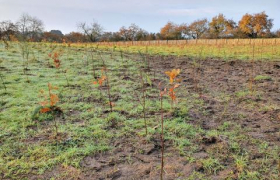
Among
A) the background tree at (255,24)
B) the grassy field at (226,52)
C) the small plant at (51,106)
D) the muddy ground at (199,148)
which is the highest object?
the background tree at (255,24)

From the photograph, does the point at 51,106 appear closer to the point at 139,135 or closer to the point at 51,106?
the point at 51,106

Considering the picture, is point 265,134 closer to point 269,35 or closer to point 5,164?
point 5,164

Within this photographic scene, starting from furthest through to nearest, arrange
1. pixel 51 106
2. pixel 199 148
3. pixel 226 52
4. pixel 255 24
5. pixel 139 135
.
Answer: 1. pixel 255 24
2. pixel 226 52
3. pixel 51 106
4. pixel 139 135
5. pixel 199 148

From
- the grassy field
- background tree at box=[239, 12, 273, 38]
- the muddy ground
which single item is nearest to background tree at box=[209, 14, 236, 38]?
background tree at box=[239, 12, 273, 38]

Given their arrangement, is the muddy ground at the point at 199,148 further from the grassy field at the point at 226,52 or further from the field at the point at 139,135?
the grassy field at the point at 226,52

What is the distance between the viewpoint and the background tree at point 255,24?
46406mm

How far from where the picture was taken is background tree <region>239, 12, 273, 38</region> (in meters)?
46.4

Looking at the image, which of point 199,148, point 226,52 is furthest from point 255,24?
point 199,148

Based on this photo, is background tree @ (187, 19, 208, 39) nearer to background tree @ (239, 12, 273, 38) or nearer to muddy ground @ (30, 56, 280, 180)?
background tree @ (239, 12, 273, 38)

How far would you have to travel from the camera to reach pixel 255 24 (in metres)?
47.1

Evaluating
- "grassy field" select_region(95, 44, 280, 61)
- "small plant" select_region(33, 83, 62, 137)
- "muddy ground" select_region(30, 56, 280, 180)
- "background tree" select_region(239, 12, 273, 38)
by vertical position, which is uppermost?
"background tree" select_region(239, 12, 273, 38)

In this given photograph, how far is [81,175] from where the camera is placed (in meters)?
1.86

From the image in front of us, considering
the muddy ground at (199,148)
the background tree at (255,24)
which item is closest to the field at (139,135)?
the muddy ground at (199,148)

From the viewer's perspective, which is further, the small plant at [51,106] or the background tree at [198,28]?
the background tree at [198,28]
